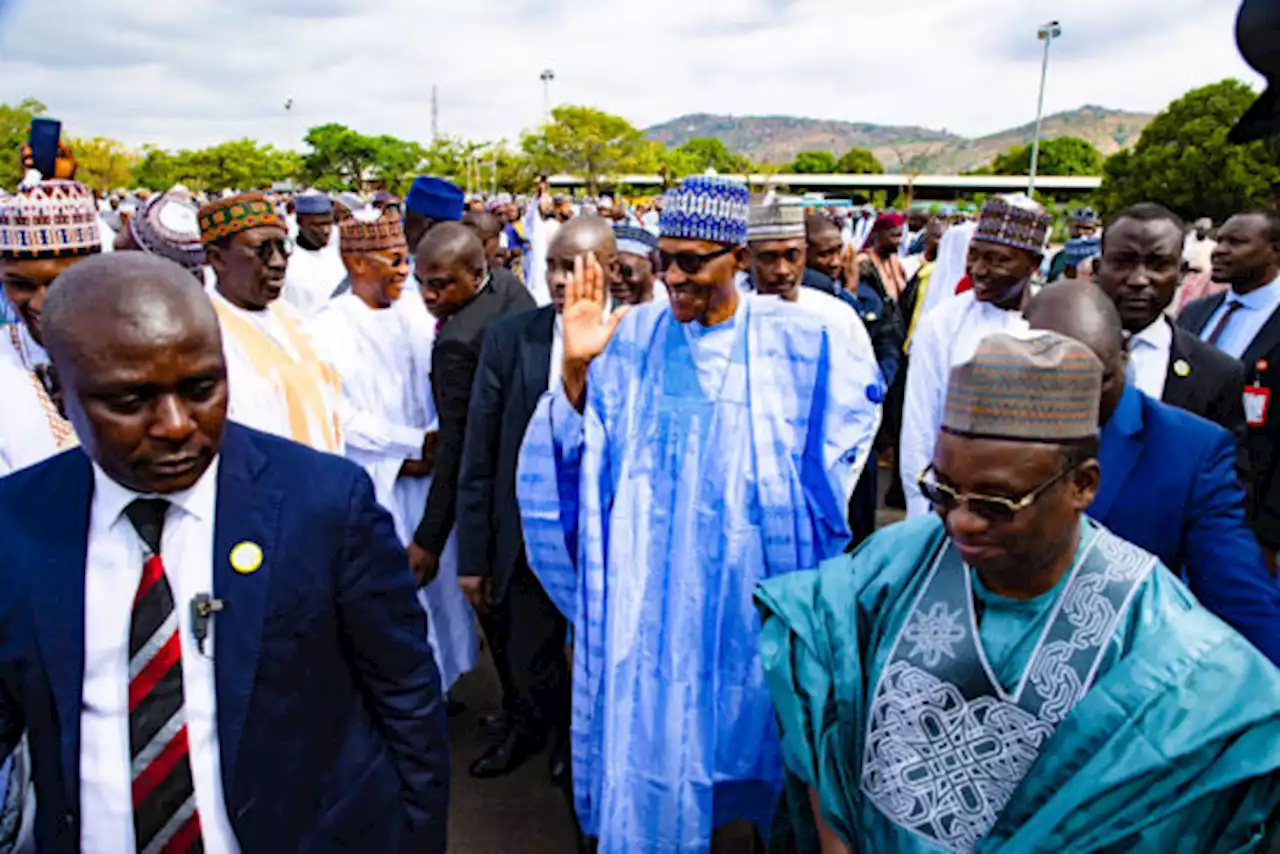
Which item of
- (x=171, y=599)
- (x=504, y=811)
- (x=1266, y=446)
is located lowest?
(x=504, y=811)

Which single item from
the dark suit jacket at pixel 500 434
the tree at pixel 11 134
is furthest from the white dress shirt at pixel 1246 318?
the tree at pixel 11 134

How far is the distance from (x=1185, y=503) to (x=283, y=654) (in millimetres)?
2015

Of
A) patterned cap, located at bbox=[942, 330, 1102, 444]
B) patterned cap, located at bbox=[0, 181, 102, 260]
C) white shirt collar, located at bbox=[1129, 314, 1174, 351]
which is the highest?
patterned cap, located at bbox=[0, 181, 102, 260]

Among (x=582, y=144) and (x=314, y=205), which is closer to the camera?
(x=314, y=205)

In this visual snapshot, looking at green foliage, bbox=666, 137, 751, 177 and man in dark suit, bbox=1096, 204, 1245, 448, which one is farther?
green foliage, bbox=666, 137, 751, 177

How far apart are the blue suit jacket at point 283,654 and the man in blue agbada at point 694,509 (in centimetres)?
93

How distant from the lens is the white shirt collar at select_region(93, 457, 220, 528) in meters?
1.50

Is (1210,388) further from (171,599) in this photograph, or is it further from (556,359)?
(171,599)

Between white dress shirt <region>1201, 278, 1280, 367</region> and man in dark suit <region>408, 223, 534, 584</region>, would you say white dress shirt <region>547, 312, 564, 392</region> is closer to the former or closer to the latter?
man in dark suit <region>408, 223, 534, 584</region>

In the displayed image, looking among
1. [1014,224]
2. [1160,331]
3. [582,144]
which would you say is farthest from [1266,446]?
[582,144]

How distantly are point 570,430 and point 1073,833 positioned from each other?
1759 millimetres

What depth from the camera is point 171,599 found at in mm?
1503

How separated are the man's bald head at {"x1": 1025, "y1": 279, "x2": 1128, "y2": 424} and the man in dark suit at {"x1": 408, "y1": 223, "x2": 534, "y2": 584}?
2.16 metres

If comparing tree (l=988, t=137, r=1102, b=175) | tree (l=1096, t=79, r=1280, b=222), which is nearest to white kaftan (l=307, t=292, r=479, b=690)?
tree (l=1096, t=79, r=1280, b=222)
